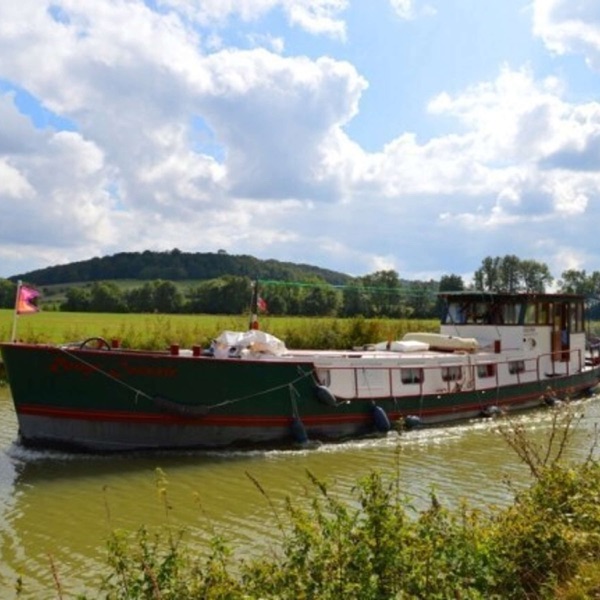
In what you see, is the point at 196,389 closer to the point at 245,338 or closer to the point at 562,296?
the point at 245,338

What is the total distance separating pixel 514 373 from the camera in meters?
21.6

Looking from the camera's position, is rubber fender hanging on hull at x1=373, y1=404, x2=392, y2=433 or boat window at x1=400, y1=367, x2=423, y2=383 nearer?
rubber fender hanging on hull at x1=373, y1=404, x2=392, y2=433

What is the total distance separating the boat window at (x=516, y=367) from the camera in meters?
21.4

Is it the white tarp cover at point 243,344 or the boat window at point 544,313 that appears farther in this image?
the boat window at point 544,313

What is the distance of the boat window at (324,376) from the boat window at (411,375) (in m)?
2.26

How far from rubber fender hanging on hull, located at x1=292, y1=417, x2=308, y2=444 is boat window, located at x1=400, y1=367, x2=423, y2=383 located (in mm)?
3454

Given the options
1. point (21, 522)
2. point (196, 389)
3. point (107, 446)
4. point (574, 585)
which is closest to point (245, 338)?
point (196, 389)

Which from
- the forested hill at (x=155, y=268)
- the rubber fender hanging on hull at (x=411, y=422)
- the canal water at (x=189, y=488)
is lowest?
the canal water at (x=189, y=488)

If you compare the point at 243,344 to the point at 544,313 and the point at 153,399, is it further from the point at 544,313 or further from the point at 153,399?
the point at 544,313

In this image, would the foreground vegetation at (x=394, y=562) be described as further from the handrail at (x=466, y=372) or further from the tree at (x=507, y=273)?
the tree at (x=507, y=273)

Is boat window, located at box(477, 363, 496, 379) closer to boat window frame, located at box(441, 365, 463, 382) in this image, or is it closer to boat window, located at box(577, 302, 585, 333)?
boat window frame, located at box(441, 365, 463, 382)

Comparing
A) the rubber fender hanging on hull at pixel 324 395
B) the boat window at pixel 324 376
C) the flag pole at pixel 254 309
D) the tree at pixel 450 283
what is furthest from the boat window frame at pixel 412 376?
the tree at pixel 450 283

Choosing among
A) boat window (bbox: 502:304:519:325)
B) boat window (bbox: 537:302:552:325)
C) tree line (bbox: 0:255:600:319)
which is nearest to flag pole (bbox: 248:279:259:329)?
tree line (bbox: 0:255:600:319)

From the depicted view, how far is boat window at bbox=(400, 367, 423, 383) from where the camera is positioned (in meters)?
17.8
